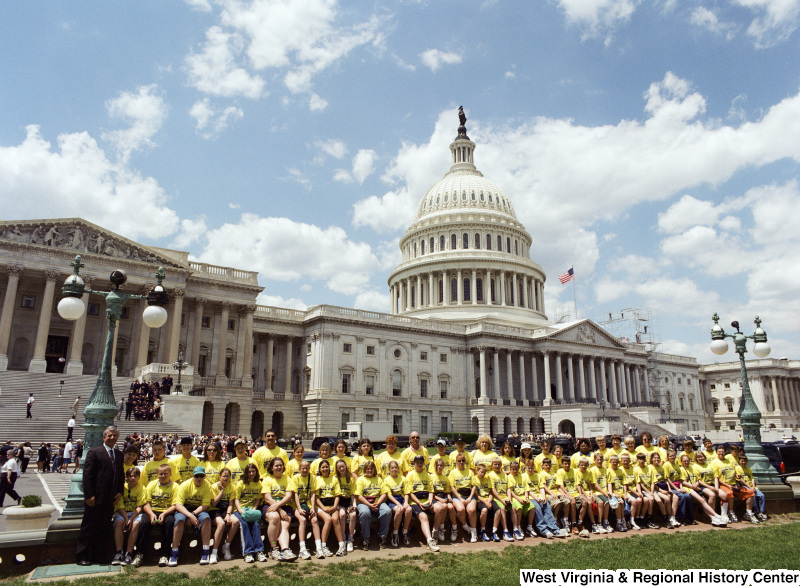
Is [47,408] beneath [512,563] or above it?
above

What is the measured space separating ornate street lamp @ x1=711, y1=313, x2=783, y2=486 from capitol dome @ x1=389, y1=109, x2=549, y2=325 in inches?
2211

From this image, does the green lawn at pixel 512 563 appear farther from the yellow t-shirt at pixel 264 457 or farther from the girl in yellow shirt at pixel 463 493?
the yellow t-shirt at pixel 264 457

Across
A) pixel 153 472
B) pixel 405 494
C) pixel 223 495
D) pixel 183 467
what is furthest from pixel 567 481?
pixel 153 472

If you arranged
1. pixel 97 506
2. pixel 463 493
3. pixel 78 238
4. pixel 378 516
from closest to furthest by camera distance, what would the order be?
1. pixel 97 506
2. pixel 378 516
3. pixel 463 493
4. pixel 78 238

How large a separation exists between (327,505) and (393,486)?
4.83ft

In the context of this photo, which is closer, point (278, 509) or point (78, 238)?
point (278, 509)

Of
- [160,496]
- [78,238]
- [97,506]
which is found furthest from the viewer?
[78,238]

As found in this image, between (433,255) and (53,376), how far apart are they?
5411 cm

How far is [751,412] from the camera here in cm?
1898

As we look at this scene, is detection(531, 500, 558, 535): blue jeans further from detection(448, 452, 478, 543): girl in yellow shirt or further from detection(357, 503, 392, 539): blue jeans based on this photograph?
detection(357, 503, 392, 539): blue jeans

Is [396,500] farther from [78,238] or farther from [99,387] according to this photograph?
[78,238]

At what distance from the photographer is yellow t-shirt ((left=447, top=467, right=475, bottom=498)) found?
1305cm

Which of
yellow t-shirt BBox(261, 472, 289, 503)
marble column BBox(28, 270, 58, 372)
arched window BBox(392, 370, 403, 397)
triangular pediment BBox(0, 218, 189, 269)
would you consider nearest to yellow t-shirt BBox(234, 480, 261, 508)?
yellow t-shirt BBox(261, 472, 289, 503)

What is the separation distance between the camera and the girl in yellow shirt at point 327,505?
1110 centimetres
